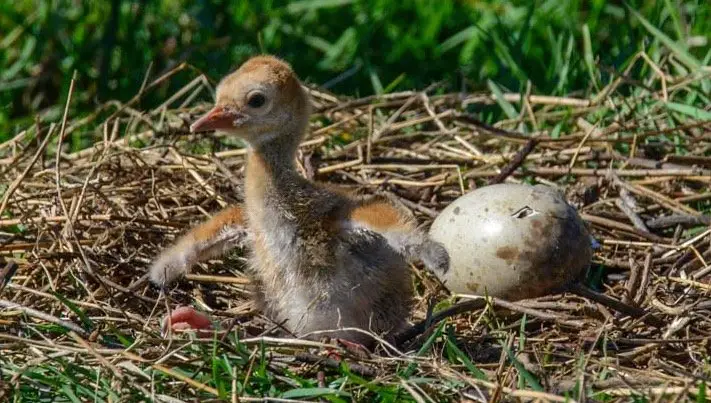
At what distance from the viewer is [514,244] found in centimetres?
492

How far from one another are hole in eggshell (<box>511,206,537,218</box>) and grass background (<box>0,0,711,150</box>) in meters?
2.31

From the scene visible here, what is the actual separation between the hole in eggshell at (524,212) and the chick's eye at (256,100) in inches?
37.9

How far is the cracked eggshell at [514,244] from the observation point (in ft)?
16.2

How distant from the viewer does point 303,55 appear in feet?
27.0

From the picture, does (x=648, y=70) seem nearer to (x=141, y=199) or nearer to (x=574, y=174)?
(x=574, y=174)

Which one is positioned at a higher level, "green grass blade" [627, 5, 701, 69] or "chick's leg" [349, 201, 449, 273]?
"chick's leg" [349, 201, 449, 273]

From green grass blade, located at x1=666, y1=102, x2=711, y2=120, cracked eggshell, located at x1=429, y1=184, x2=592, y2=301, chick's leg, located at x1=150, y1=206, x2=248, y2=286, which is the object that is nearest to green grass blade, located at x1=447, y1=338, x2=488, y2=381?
cracked eggshell, located at x1=429, y1=184, x2=592, y2=301

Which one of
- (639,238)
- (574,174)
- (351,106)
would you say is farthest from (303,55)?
(639,238)

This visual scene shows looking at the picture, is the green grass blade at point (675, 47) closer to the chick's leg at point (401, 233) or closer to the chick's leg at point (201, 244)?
the chick's leg at point (401, 233)

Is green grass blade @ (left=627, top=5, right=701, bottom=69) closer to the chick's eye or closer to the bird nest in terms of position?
the bird nest

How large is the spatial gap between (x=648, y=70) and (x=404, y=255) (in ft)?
9.88

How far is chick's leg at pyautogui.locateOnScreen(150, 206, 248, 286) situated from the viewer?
4.80 meters

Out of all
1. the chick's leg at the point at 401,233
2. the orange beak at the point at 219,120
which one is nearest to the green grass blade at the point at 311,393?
the chick's leg at the point at 401,233

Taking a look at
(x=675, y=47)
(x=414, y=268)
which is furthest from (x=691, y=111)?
(x=414, y=268)
